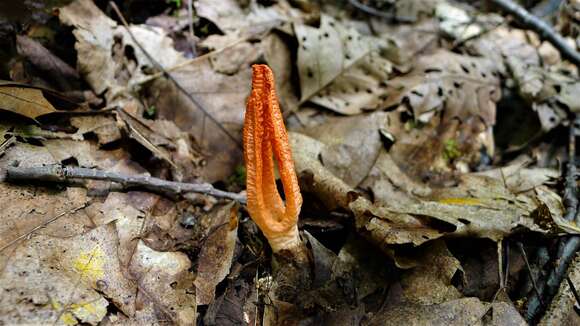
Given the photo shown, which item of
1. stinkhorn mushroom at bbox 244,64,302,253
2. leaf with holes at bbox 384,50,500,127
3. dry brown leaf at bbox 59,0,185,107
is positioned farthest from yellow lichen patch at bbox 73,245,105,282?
leaf with holes at bbox 384,50,500,127

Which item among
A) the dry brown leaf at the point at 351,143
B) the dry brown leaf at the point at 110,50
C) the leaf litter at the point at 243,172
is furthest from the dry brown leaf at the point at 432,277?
the dry brown leaf at the point at 110,50

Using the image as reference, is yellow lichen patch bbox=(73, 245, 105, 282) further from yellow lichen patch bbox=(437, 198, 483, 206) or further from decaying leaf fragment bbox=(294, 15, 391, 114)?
yellow lichen patch bbox=(437, 198, 483, 206)

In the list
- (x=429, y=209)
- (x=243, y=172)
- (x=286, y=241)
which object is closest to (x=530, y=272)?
(x=429, y=209)

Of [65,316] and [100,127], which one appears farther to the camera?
[100,127]

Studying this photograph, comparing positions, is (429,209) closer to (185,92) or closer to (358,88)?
(358,88)

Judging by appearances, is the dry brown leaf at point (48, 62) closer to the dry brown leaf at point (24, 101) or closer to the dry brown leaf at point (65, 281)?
the dry brown leaf at point (24, 101)
